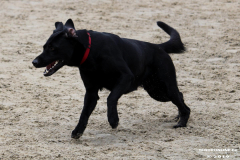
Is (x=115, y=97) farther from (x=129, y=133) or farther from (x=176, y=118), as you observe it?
(x=176, y=118)

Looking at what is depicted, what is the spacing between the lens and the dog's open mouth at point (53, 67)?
4.93 metres

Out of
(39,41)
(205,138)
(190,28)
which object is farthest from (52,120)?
(190,28)

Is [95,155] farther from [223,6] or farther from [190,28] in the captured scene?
[223,6]

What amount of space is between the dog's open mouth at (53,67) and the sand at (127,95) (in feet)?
2.42

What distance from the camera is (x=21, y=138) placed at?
16.9 ft

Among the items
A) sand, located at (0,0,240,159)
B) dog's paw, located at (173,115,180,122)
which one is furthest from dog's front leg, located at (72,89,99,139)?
dog's paw, located at (173,115,180,122)

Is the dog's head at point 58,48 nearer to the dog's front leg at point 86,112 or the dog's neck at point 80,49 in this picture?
the dog's neck at point 80,49

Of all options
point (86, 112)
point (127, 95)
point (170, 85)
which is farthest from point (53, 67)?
point (127, 95)

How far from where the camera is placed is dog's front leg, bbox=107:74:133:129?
16.3 ft

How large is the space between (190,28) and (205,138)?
5569 mm

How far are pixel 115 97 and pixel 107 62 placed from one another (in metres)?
0.38

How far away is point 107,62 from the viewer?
502 centimetres

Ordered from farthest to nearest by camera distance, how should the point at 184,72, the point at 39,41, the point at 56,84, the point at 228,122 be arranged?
the point at 39,41
the point at 184,72
the point at 56,84
the point at 228,122

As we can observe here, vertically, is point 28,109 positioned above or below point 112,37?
below
